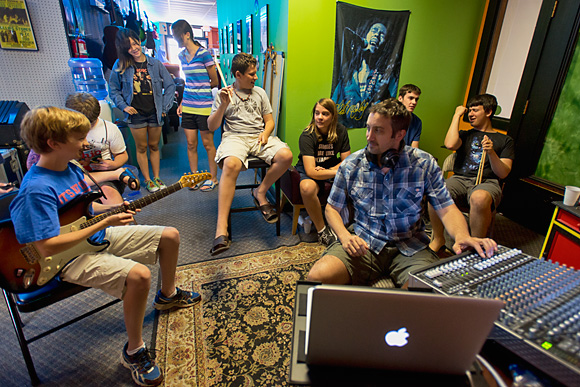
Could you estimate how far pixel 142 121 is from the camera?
336 centimetres

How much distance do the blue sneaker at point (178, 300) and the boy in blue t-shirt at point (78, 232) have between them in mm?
Answer: 340

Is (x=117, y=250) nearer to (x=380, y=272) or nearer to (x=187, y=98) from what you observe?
(x=380, y=272)

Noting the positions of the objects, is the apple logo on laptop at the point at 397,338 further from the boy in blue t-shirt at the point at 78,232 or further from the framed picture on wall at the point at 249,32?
the framed picture on wall at the point at 249,32

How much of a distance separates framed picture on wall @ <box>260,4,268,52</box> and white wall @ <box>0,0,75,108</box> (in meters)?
1.94

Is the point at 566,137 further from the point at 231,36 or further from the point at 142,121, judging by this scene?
the point at 231,36

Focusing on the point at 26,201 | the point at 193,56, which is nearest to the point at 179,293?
the point at 26,201

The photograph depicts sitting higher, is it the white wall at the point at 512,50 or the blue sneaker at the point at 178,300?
the white wall at the point at 512,50

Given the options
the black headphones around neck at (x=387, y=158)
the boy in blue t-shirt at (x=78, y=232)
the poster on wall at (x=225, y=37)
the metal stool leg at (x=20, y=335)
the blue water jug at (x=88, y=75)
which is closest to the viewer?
the boy in blue t-shirt at (x=78, y=232)

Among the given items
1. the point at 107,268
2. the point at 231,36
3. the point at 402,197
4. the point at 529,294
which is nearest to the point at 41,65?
the point at 107,268

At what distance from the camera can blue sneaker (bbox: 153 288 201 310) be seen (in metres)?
1.79

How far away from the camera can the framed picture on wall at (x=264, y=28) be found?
3182 mm

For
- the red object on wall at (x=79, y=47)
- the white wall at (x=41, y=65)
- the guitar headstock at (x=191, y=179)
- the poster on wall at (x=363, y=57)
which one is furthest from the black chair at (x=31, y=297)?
the poster on wall at (x=363, y=57)

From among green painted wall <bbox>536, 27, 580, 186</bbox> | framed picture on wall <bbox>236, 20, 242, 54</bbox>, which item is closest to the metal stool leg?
green painted wall <bbox>536, 27, 580, 186</bbox>

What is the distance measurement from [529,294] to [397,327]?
415 mm
